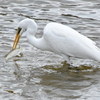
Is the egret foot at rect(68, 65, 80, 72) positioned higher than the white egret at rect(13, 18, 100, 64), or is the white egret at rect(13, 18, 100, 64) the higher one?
→ the white egret at rect(13, 18, 100, 64)

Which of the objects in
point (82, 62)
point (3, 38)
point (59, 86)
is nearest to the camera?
point (59, 86)

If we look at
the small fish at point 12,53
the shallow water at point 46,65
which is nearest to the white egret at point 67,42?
the shallow water at point 46,65

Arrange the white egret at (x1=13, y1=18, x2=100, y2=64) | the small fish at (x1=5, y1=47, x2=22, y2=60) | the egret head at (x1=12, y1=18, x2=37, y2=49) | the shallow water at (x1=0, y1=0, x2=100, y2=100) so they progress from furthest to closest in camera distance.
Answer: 1. the small fish at (x1=5, y1=47, x2=22, y2=60)
2. the egret head at (x1=12, y1=18, x2=37, y2=49)
3. the white egret at (x1=13, y1=18, x2=100, y2=64)
4. the shallow water at (x1=0, y1=0, x2=100, y2=100)

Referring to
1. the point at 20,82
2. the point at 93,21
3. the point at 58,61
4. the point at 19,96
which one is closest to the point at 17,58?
the point at 58,61

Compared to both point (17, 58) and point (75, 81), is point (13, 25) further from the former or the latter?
point (75, 81)

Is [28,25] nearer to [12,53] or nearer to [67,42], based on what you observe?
[12,53]

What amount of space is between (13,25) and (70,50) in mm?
3626

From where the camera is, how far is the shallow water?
7535mm

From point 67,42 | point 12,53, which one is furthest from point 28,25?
point 67,42

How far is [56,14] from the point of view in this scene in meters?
12.9

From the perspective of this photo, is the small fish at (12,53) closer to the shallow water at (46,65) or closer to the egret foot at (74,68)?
the shallow water at (46,65)

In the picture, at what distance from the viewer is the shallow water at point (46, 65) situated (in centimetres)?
754

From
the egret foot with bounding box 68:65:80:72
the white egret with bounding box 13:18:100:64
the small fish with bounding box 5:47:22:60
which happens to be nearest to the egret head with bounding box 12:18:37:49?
the white egret with bounding box 13:18:100:64

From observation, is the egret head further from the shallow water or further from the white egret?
the shallow water
